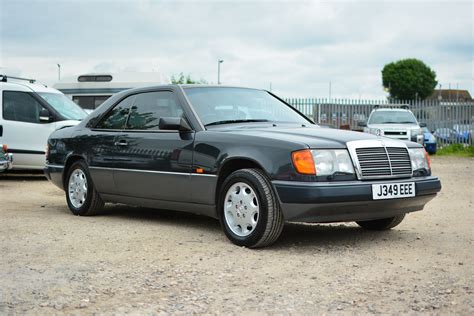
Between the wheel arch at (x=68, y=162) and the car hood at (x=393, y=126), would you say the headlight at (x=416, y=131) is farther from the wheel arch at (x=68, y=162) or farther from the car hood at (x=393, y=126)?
the wheel arch at (x=68, y=162)

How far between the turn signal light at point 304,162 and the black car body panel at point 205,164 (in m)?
0.04

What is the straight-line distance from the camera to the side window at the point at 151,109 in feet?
26.7

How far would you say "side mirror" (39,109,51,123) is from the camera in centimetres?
1485

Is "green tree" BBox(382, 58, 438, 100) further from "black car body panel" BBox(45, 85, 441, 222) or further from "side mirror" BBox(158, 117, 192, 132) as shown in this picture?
"side mirror" BBox(158, 117, 192, 132)

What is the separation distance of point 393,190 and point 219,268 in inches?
71.6

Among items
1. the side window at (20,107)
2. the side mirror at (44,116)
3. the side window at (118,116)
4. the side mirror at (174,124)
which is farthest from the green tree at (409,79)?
the side mirror at (174,124)

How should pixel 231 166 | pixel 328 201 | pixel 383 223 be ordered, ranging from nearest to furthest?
pixel 328 201 < pixel 231 166 < pixel 383 223

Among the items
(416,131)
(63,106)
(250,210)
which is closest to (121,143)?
(250,210)

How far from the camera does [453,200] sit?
11.4 metres

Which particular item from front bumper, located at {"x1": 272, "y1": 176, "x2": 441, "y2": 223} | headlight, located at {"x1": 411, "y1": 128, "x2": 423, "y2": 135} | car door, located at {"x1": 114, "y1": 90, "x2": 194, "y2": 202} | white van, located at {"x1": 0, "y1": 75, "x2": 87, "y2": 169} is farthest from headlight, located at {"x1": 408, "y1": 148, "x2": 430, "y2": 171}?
headlight, located at {"x1": 411, "y1": 128, "x2": 423, "y2": 135}

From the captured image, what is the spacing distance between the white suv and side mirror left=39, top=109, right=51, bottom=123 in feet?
37.9

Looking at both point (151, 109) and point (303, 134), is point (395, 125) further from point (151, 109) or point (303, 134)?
point (303, 134)

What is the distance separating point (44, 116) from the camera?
48.8 feet

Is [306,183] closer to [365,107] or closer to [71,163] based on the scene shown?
[71,163]
